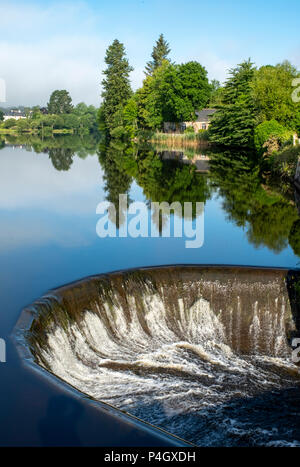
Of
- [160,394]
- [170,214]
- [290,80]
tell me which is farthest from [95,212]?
[290,80]

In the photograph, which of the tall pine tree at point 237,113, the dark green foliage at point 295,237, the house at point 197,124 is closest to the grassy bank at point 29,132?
the house at point 197,124

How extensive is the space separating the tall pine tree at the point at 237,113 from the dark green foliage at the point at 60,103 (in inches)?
3551

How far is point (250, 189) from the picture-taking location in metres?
22.4

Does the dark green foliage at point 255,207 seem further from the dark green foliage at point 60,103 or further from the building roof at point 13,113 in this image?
the building roof at point 13,113

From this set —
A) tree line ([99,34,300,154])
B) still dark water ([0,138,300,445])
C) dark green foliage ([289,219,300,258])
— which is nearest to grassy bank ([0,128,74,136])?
tree line ([99,34,300,154])

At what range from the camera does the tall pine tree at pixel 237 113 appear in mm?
40812

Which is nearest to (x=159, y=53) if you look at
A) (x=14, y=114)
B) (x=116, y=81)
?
(x=116, y=81)

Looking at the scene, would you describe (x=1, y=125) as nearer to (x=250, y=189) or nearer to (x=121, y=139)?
(x=121, y=139)

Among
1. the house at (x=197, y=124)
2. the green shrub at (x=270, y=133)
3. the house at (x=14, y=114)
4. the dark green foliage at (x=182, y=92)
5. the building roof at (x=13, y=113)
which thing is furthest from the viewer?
the building roof at (x=13, y=113)

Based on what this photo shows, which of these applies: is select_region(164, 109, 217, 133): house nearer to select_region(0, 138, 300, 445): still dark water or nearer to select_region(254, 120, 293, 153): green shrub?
select_region(254, 120, 293, 153): green shrub

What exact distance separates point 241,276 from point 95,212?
353 inches

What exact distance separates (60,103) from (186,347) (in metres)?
128

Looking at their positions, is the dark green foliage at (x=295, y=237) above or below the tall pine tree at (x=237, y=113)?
below

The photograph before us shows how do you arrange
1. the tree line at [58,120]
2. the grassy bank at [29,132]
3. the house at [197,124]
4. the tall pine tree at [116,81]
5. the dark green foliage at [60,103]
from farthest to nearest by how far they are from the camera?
the dark green foliage at [60,103] → the tree line at [58,120] → the grassy bank at [29,132] → the tall pine tree at [116,81] → the house at [197,124]
